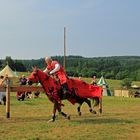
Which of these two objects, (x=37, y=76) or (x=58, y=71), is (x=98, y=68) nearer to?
(x=58, y=71)

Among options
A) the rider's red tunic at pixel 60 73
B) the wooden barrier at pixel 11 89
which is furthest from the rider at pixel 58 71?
the wooden barrier at pixel 11 89

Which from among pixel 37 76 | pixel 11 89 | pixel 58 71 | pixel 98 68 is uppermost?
pixel 98 68

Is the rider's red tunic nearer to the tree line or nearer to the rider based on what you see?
the rider

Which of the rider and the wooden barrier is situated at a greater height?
the rider

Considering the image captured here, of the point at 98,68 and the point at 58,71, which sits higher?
the point at 98,68

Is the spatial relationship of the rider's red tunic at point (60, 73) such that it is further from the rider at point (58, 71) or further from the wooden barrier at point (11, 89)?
the wooden barrier at point (11, 89)

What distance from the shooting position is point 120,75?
3964 inches

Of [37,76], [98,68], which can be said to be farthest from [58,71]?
[98,68]

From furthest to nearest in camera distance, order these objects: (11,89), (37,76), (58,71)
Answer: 1. (11,89)
2. (58,71)
3. (37,76)

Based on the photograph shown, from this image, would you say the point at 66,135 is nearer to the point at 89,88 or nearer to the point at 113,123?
the point at 113,123

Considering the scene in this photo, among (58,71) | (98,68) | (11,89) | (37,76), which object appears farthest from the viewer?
(98,68)

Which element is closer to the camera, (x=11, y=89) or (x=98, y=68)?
(x=11, y=89)

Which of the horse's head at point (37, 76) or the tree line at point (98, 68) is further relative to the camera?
the tree line at point (98, 68)

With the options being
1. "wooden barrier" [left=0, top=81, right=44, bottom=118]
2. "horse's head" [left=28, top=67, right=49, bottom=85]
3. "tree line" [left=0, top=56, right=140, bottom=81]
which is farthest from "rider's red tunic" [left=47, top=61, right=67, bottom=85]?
"tree line" [left=0, top=56, right=140, bottom=81]
